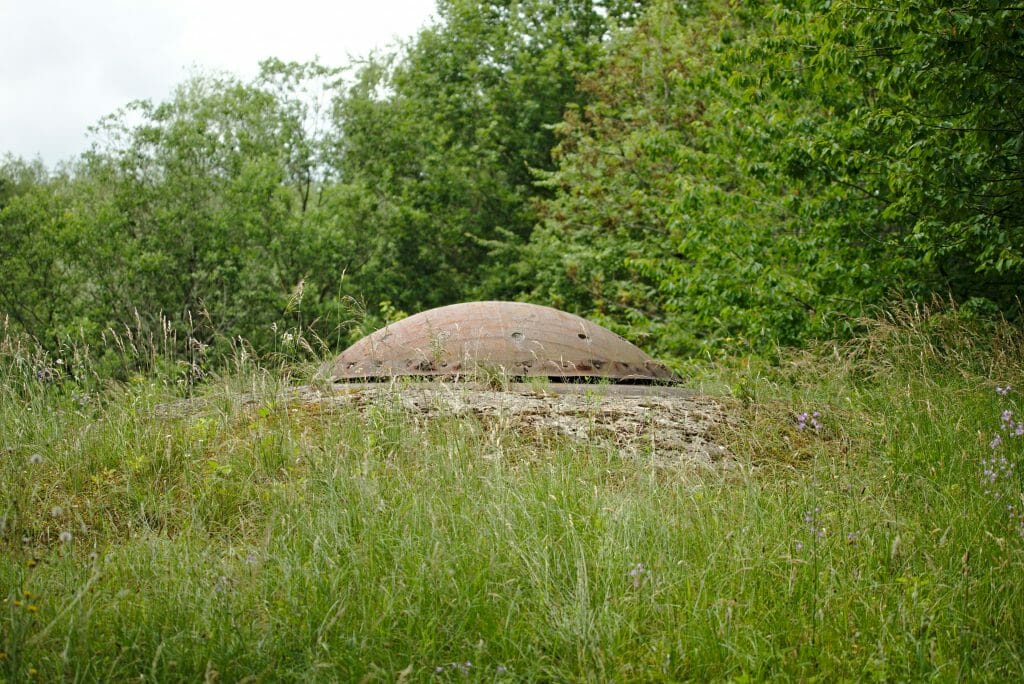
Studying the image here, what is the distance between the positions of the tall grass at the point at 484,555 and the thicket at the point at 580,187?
1.04 m

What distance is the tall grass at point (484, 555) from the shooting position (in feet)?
9.65

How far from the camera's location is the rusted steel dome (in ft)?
22.9

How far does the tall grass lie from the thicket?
1043 millimetres

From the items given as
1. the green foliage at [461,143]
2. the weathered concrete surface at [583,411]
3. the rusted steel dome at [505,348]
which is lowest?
the weathered concrete surface at [583,411]

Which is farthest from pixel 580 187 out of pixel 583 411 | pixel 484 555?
pixel 484 555

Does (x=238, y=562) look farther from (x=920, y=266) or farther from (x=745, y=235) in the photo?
(x=745, y=235)

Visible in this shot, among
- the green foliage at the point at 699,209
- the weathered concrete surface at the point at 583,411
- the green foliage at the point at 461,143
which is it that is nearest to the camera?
the weathered concrete surface at the point at 583,411

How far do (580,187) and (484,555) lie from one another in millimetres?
15439

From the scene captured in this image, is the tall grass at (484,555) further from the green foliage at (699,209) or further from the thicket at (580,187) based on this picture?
the green foliage at (699,209)

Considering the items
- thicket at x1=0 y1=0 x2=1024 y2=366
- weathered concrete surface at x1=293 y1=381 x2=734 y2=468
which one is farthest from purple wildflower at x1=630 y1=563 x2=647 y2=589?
thicket at x1=0 y1=0 x2=1024 y2=366

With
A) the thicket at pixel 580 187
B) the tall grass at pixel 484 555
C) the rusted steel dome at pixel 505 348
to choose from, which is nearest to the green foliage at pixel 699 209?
the thicket at pixel 580 187

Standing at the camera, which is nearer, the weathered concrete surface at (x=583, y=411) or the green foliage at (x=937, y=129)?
the weathered concrete surface at (x=583, y=411)

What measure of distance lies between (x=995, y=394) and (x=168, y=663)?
15.9 ft

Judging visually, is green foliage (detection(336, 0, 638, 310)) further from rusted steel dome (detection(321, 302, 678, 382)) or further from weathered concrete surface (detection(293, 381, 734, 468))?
weathered concrete surface (detection(293, 381, 734, 468))
